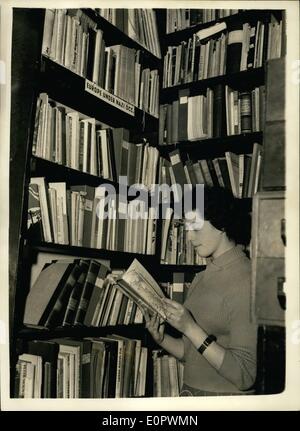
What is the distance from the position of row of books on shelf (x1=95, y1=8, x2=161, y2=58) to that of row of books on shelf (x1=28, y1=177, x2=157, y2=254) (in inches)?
31.6

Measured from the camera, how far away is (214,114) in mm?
2170

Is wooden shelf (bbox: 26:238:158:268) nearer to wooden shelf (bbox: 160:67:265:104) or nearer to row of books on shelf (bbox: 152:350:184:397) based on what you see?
row of books on shelf (bbox: 152:350:184:397)

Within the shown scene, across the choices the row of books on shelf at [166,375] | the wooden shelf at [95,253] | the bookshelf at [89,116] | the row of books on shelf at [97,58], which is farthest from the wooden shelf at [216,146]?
the row of books on shelf at [166,375]

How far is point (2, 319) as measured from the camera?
140cm

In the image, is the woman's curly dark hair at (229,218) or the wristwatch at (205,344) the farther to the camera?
the woman's curly dark hair at (229,218)

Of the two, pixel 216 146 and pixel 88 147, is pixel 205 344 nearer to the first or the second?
pixel 88 147

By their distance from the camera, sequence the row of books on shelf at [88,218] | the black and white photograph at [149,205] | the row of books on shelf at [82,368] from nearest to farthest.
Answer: the black and white photograph at [149,205] < the row of books on shelf at [82,368] < the row of books on shelf at [88,218]

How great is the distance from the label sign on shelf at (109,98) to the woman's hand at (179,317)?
37.2 inches

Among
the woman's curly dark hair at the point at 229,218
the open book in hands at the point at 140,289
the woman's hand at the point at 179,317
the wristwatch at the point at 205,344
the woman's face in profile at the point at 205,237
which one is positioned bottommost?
the wristwatch at the point at 205,344

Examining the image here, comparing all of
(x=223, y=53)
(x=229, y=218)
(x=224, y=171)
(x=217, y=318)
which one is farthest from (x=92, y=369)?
(x=223, y=53)

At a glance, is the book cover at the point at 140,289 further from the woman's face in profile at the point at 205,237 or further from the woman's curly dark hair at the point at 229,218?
the woman's curly dark hair at the point at 229,218

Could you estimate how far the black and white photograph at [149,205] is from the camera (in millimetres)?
1399

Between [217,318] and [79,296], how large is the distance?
0.54 meters

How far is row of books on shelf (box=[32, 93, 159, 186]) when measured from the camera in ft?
5.30
